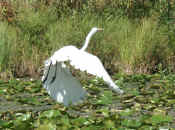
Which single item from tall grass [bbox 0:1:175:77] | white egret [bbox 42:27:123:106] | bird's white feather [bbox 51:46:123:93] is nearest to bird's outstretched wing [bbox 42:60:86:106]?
white egret [bbox 42:27:123:106]

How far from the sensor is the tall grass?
7.84 meters

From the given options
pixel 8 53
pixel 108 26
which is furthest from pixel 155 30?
pixel 8 53

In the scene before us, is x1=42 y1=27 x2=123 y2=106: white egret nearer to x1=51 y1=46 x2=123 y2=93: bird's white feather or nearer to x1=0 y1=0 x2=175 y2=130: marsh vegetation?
x1=51 y1=46 x2=123 y2=93: bird's white feather

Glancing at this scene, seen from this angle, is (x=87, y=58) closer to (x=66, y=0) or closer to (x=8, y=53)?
(x=8, y=53)

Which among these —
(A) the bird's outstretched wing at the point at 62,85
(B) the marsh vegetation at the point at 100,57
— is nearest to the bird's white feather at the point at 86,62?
(B) the marsh vegetation at the point at 100,57

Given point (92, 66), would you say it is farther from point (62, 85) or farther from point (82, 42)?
point (82, 42)

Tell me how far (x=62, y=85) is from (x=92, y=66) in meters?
1.25

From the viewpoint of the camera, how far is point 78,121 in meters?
4.06

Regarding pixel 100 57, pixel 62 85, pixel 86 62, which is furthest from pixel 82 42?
pixel 86 62

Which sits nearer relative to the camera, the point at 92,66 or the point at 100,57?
the point at 92,66

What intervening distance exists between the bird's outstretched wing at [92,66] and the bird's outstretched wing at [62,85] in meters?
0.76

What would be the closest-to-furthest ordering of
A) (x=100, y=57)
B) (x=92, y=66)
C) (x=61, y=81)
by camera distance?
(x=92, y=66) → (x=61, y=81) → (x=100, y=57)

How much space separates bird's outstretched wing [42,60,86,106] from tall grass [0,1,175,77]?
2470 mm

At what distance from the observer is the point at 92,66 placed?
13.0 feet
